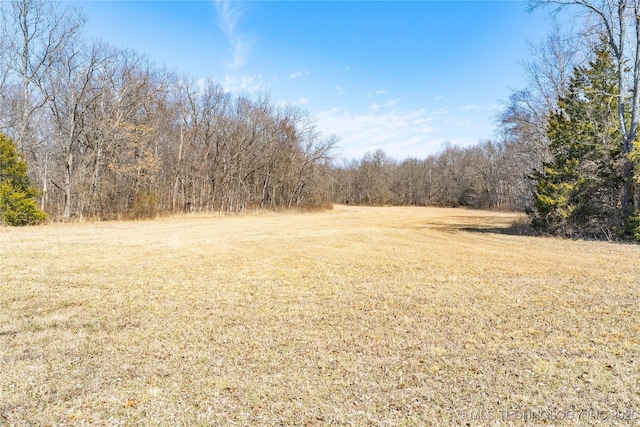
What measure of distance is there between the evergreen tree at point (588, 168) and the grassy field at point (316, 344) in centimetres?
681

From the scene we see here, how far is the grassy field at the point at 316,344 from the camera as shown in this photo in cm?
246

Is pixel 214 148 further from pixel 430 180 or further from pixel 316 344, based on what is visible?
pixel 430 180

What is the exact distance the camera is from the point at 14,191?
13.8 m

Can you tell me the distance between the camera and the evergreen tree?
41.4ft

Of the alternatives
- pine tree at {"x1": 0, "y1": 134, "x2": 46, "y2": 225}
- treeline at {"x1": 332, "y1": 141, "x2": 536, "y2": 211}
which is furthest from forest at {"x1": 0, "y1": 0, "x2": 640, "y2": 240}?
treeline at {"x1": 332, "y1": 141, "x2": 536, "y2": 211}

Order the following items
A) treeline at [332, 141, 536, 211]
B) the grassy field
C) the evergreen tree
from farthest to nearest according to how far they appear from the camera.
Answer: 1. treeline at [332, 141, 536, 211]
2. the evergreen tree
3. the grassy field

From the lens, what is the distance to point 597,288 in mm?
5691

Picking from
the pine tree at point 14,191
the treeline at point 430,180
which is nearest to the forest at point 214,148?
the pine tree at point 14,191

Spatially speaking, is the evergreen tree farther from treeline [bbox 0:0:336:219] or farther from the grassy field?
treeline [bbox 0:0:336:219]

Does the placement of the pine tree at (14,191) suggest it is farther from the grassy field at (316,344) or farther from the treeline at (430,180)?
the treeline at (430,180)

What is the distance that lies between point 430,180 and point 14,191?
195 feet

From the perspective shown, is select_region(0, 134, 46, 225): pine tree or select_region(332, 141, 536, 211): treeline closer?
select_region(0, 134, 46, 225): pine tree

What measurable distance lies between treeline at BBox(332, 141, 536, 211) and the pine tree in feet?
166

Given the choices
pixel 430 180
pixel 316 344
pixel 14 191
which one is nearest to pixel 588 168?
pixel 316 344
